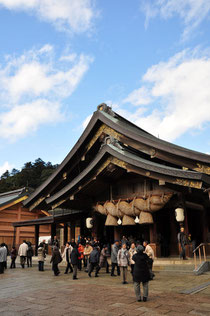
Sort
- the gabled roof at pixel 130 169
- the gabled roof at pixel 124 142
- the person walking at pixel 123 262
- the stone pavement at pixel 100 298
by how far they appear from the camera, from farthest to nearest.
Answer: the gabled roof at pixel 124 142
the gabled roof at pixel 130 169
the person walking at pixel 123 262
the stone pavement at pixel 100 298

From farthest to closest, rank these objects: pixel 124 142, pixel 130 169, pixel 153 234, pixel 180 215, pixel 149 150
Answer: pixel 124 142 < pixel 149 150 < pixel 153 234 < pixel 130 169 < pixel 180 215

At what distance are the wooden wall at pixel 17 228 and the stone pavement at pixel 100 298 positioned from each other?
59.5 ft

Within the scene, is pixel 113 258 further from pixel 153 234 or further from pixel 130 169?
pixel 130 169

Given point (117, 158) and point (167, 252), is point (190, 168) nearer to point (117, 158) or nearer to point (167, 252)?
point (117, 158)

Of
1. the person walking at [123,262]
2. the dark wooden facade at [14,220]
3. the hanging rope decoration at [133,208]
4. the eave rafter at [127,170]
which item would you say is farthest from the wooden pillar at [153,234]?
the dark wooden facade at [14,220]

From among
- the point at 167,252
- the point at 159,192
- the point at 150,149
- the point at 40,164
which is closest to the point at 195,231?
the point at 167,252

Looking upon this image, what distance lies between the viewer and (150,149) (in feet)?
45.0

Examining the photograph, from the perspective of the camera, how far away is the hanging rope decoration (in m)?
12.8

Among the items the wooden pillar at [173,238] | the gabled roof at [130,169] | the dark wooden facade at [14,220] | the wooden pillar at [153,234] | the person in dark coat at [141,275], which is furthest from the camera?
the dark wooden facade at [14,220]

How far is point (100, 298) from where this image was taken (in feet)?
22.9

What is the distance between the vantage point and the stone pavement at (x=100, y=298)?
5727mm

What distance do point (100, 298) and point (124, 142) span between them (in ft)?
29.1

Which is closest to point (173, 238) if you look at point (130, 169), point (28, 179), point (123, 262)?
point (130, 169)

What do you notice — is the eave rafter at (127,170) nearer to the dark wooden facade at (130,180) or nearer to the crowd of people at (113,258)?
the dark wooden facade at (130,180)
